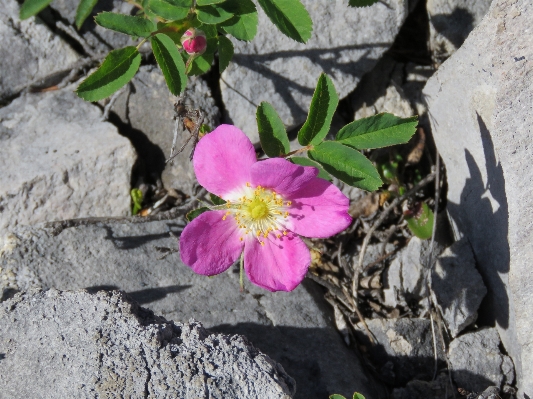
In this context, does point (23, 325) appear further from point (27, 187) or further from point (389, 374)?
point (389, 374)

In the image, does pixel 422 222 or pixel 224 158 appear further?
pixel 422 222

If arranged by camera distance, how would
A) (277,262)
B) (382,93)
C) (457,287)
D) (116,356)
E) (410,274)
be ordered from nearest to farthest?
1. (116,356)
2. (277,262)
3. (457,287)
4. (410,274)
5. (382,93)

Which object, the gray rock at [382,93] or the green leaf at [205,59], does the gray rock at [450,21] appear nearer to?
the gray rock at [382,93]

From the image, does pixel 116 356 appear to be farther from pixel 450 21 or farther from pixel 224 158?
pixel 450 21

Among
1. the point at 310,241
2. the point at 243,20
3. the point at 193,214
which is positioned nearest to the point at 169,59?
the point at 243,20

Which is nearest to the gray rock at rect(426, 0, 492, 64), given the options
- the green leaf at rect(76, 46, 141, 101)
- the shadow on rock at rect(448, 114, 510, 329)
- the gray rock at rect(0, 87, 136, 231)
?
the shadow on rock at rect(448, 114, 510, 329)

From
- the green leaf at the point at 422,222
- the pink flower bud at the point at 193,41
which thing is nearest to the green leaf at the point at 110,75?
the pink flower bud at the point at 193,41

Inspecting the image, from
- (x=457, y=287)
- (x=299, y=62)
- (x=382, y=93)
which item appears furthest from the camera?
(x=382, y=93)
